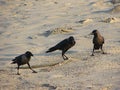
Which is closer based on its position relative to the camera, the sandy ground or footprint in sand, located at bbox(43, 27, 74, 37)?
the sandy ground

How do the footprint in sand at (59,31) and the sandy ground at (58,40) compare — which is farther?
the footprint in sand at (59,31)

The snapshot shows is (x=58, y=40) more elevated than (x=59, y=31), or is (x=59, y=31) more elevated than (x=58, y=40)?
(x=59, y=31)

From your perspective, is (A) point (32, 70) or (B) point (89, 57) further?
(B) point (89, 57)

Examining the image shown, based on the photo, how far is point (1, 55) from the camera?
14.3 metres

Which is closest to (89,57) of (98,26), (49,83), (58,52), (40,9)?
(58,52)

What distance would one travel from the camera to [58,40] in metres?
15.4

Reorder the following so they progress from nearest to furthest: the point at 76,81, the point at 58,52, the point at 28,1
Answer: the point at 76,81, the point at 58,52, the point at 28,1

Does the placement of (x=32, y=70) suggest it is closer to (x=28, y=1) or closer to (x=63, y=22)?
(x=63, y=22)

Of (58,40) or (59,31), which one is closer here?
(58,40)

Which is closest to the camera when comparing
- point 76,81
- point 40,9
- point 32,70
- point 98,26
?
point 76,81

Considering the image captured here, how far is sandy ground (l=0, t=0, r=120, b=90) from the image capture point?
999 cm

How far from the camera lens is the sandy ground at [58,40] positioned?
999cm

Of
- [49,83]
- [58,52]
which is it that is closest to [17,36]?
[58,52]

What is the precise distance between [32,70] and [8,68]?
1.18 m
